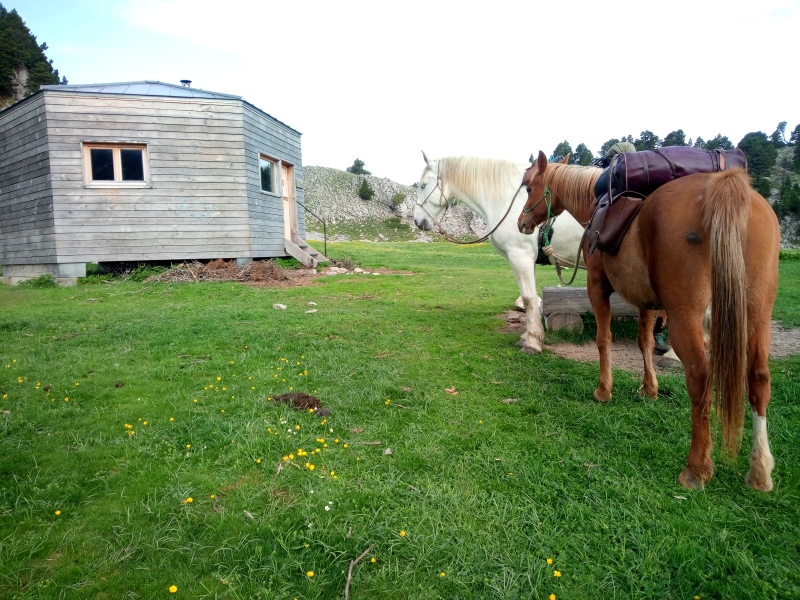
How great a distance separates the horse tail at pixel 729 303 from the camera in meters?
2.37

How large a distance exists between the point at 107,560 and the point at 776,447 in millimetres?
4005

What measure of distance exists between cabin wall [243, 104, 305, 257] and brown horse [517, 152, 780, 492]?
12550 mm

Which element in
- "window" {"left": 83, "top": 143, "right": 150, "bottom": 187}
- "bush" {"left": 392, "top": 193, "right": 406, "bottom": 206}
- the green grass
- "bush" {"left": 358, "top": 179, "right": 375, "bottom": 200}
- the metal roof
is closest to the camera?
"window" {"left": 83, "top": 143, "right": 150, "bottom": 187}

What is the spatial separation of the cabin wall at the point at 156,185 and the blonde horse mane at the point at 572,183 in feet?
35.5

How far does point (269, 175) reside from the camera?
15148mm

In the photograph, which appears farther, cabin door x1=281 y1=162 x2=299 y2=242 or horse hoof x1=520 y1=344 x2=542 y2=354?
cabin door x1=281 y1=162 x2=299 y2=242

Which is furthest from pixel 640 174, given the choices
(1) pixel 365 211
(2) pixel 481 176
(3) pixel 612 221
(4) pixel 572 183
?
(1) pixel 365 211

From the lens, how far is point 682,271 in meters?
2.64

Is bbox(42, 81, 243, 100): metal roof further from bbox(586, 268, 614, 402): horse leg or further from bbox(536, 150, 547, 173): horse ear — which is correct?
bbox(586, 268, 614, 402): horse leg

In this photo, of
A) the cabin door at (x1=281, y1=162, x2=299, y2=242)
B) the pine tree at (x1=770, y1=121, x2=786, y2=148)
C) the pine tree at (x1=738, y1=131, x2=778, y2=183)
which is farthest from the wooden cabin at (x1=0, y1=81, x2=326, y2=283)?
the pine tree at (x1=770, y1=121, x2=786, y2=148)

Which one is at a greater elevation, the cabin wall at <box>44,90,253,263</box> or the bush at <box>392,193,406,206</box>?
the bush at <box>392,193,406,206</box>

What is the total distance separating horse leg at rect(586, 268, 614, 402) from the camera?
3.88m

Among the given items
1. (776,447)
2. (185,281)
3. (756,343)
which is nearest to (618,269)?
(756,343)

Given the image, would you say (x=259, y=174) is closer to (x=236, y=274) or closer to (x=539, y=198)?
(x=236, y=274)
